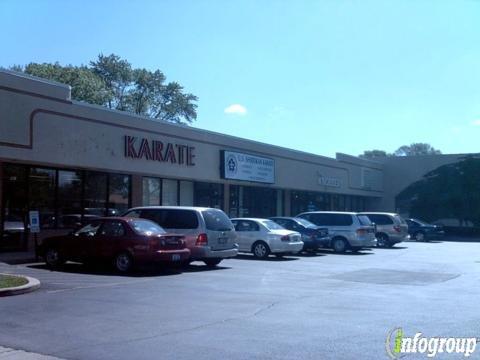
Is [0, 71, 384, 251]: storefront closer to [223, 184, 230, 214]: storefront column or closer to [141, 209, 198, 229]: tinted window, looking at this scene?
[223, 184, 230, 214]: storefront column

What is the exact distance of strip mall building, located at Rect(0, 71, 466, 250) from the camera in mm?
20562

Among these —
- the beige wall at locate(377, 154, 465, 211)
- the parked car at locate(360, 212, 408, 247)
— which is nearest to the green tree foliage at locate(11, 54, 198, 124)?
the beige wall at locate(377, 154, 465, 211)

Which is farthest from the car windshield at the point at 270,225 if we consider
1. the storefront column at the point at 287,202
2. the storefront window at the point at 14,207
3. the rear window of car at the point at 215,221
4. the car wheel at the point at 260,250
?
the storefront column at the point at 287,202

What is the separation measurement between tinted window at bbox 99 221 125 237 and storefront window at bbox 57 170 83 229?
565 centimetres

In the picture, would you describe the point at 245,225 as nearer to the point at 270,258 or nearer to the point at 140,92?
the point at 270,258

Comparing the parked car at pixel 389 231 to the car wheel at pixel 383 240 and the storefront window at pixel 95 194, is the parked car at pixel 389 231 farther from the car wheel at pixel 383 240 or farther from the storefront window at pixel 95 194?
the storefront window at pixel 95 194

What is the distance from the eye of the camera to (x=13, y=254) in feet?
66.4

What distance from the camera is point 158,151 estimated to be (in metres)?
26.1

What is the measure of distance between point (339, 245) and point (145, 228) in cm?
1193

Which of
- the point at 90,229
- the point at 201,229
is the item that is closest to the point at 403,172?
the point at 201,229

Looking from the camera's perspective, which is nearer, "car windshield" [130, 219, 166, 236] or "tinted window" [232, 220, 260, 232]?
"car windshield" [130, 219, 166, 236]

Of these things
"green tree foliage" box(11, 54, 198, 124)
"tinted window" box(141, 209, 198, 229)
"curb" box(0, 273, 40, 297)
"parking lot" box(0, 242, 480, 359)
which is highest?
"green tree foliage" box(11, 54, 198, 124)

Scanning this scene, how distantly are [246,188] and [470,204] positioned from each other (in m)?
22.2

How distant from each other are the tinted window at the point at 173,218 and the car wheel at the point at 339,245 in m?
9.81
